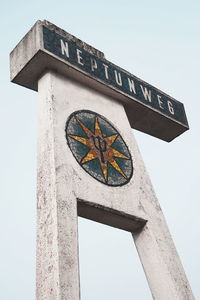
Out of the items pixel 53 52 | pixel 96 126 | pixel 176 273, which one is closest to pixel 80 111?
pixel 96 126

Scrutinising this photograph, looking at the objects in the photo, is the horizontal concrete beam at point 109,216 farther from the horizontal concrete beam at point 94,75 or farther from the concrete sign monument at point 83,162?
the horizontal concrete beam at point 94,75

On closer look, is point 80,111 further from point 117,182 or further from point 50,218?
point 50,218

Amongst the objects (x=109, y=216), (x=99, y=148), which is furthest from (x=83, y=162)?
(x=109, y=216)

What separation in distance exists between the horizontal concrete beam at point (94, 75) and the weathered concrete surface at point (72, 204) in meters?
0.22

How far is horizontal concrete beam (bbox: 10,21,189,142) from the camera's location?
21.0 feet

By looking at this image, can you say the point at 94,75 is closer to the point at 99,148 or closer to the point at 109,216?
the point at 99,148

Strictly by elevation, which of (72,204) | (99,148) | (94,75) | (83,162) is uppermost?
(94,75)

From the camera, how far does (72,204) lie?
15.9 ft

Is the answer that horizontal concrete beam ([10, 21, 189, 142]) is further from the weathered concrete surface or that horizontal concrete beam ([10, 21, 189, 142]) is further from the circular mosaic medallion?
the circular mosaic medallion

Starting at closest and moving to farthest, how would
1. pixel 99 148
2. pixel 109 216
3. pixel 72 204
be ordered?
pixel 72 204, pixel 109 216, pixel 99 148

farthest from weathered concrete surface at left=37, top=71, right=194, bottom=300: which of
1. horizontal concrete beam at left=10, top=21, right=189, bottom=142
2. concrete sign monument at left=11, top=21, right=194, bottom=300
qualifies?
horizontal concrete beam at left=10, top=21, right=189, bottom=142

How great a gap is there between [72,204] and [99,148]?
54.3 inches

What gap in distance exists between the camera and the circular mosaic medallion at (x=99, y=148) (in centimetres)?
565

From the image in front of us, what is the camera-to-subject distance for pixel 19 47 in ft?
21.9
